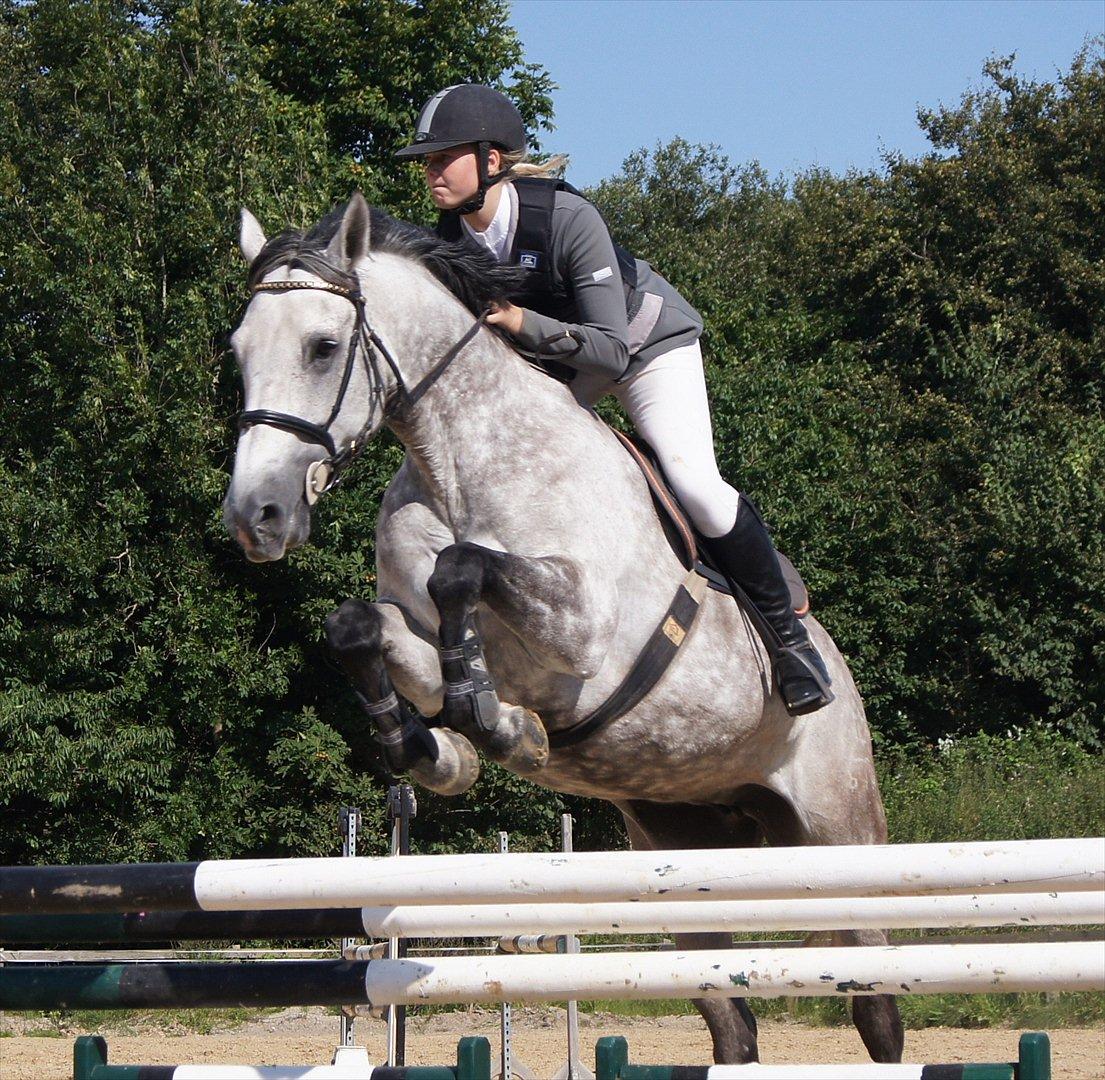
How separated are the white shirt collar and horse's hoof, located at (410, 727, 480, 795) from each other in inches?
49.6

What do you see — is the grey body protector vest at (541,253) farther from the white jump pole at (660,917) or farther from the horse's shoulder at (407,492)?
the white jump pole at (660,917)

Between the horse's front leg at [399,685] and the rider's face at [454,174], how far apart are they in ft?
3.48

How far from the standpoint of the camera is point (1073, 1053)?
797cm

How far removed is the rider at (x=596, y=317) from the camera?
360 cm

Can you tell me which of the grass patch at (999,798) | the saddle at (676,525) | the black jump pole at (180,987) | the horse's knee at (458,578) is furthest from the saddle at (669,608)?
the grass patch at (999,798)

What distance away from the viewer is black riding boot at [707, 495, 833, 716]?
387cm

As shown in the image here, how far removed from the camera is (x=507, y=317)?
364 centimetres

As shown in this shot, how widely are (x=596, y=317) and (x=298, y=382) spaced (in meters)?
0.84

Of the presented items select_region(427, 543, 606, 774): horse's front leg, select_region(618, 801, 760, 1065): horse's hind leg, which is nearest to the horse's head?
select_region(427, 543, 606, 774): horse's front leg

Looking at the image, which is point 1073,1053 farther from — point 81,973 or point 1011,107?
point 1011,107

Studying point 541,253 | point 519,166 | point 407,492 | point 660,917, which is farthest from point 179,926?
point 519,166

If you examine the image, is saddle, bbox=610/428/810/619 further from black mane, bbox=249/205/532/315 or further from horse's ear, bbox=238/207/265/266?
horse's ear, bbox=238/207/265/266

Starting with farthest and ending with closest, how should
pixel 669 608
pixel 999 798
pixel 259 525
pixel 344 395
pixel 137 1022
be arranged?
1. pixel 999 798
2. pixel 137 1022
3. pixel 669 608
4. pixel 344 395
5. pixel 259 525

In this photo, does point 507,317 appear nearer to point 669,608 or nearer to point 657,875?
point 669,608
